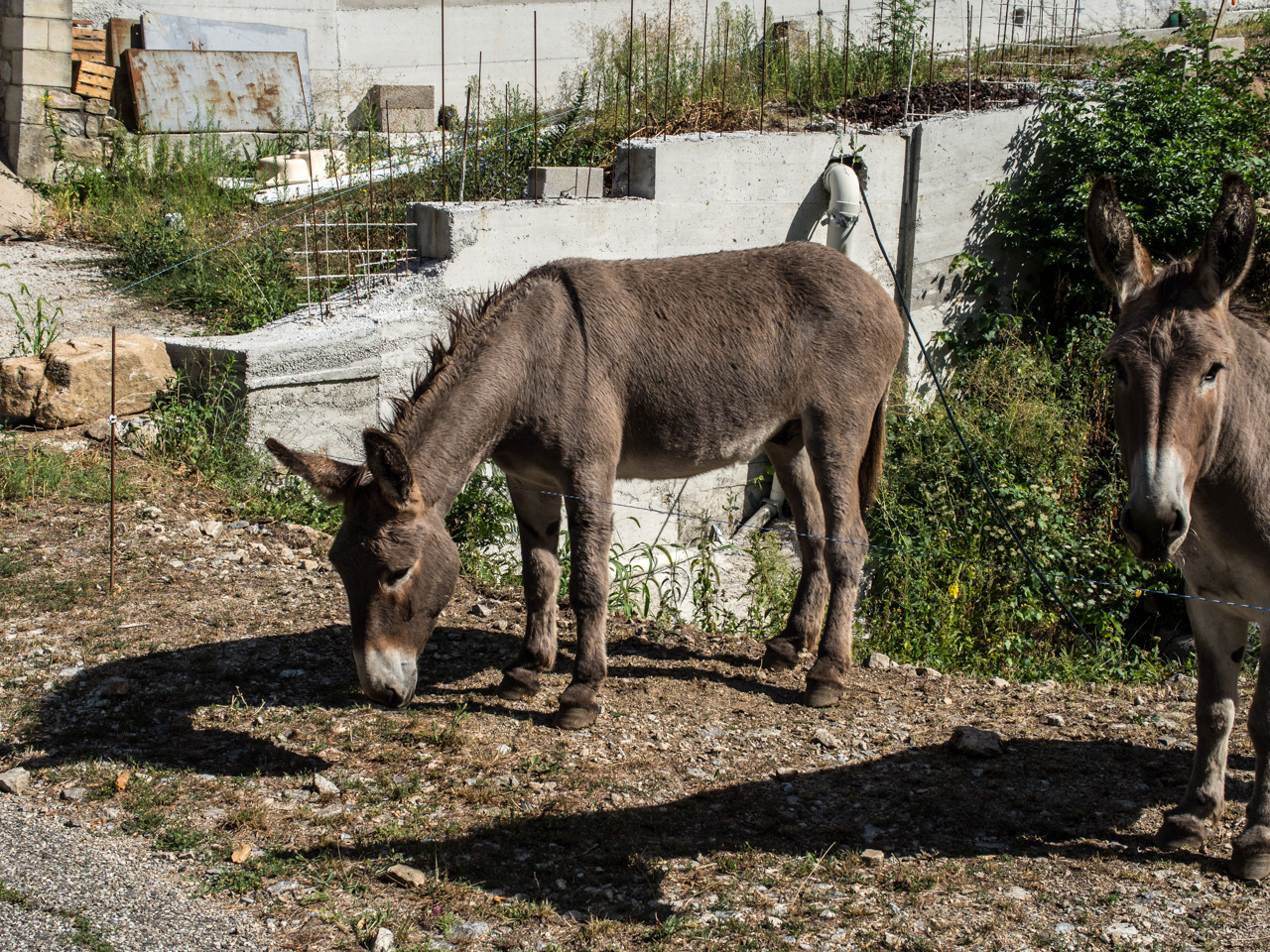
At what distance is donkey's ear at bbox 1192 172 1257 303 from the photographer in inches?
113

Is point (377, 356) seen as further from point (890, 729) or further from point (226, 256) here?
point (890, 729)

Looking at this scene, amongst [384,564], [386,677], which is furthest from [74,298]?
[386,677]

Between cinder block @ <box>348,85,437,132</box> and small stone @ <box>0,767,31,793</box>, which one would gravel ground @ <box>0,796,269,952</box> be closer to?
small stone @ <box>0,767,31,793</box>

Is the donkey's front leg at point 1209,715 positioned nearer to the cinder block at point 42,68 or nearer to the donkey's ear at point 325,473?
the donkey's ear at point 325,473

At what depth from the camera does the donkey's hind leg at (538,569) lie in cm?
486

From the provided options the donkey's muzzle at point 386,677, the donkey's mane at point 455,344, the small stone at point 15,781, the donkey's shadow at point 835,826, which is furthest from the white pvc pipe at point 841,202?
the small stone at point 15,781

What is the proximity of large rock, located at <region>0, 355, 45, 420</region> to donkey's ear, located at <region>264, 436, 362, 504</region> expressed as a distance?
350 cm

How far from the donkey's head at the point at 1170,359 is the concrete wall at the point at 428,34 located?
966 centimetres

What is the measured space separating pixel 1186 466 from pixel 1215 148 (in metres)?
7.75

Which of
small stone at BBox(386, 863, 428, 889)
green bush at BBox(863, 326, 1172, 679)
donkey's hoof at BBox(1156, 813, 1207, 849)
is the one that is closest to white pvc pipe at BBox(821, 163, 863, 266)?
green bush at BBox(863, 326, 1172, 679)

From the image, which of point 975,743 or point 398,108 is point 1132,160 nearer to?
point 975,743

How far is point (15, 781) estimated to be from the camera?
3760 mm

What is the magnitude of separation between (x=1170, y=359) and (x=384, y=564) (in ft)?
8.96

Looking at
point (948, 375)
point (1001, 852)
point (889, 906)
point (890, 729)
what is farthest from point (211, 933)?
point (948, 375)
